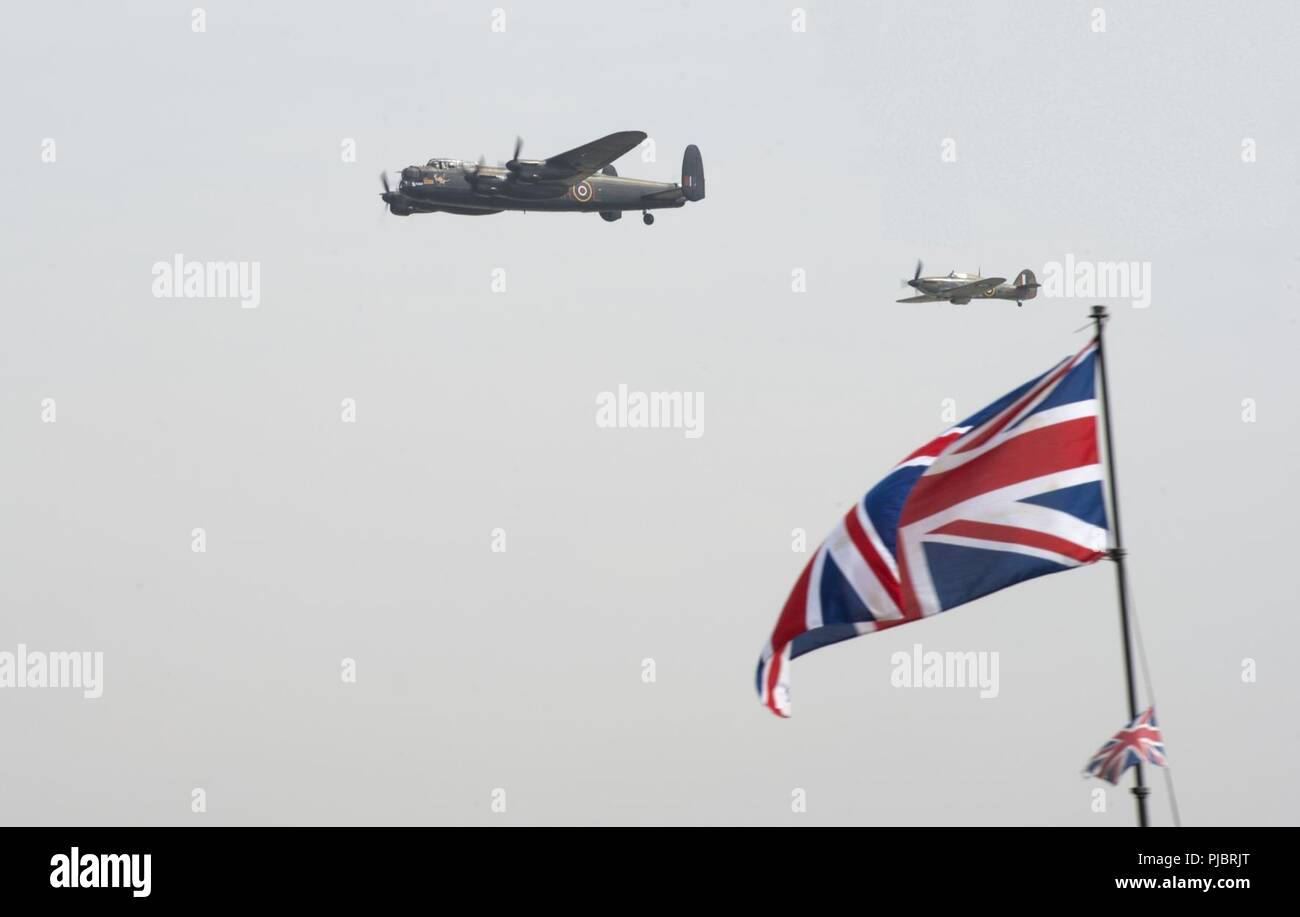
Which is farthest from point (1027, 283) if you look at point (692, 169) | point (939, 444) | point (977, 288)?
point (939, 444)

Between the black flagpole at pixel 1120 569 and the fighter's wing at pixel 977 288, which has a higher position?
the fighter's wing at pixel 977 288

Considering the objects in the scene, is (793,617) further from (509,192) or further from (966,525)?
(509,192)

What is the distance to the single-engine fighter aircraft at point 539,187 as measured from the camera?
7644cm

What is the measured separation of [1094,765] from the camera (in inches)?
1046

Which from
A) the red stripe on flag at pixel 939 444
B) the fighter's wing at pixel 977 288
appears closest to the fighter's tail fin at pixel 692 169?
the fighter's wing at pixel 977 288

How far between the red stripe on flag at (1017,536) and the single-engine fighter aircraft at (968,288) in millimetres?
73628

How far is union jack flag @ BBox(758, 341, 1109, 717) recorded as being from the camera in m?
26.6

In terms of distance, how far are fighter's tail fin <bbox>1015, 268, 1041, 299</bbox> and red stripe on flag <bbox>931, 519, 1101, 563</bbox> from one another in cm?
7585

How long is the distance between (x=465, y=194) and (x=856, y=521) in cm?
5121

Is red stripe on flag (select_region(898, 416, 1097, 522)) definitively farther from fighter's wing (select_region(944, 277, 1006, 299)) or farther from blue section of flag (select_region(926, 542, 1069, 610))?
fighter's wing (select_region(944, 277, 1006, 299))

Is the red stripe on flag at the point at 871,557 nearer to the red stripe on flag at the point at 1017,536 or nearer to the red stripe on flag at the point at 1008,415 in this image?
the red stripe on flag at the point at 1017,536
